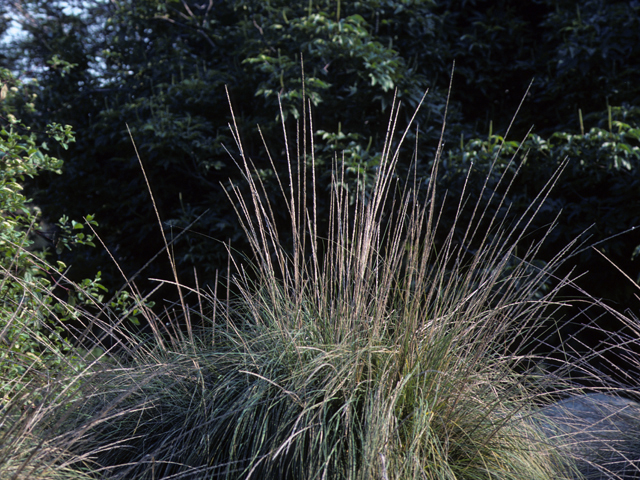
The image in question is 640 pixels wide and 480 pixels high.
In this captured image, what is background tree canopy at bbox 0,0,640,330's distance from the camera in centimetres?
434

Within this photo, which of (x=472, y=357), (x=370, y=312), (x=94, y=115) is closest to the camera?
(x=472, y=357)

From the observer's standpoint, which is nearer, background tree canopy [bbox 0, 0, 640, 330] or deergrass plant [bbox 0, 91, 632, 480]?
deergrass plant [bbox 0, 91, 632, 480]

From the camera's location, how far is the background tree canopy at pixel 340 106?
4340 millimetres

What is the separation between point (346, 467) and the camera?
6.09 feet

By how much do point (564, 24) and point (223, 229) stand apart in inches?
135

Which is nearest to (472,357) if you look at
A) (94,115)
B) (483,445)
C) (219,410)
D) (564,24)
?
(483,445)

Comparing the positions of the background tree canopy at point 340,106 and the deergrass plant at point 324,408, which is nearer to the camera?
the deergrass plant at point 324,408

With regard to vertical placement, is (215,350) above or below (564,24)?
below

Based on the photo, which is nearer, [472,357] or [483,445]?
[483,445]

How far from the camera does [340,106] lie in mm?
4945

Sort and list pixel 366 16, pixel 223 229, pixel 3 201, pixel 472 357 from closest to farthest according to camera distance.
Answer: pixel 472 357 < pixel 3 201 < pixel 223 229 < pixel 366 16

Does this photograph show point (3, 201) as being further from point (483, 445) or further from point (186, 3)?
point (186, 3)

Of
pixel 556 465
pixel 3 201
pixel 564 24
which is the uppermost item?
pixel 564 24

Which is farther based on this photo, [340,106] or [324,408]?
[340,106]
